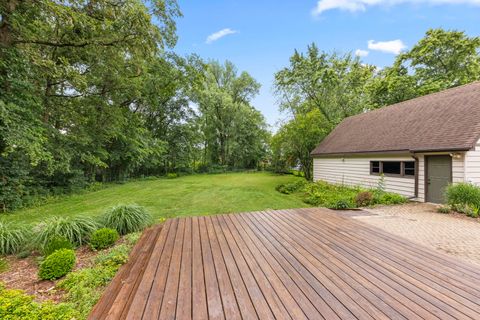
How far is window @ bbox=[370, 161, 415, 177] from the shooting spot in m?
7.97

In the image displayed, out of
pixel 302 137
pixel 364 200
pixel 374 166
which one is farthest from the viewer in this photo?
pixel 302 137

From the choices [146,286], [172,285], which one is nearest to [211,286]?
[172,285]

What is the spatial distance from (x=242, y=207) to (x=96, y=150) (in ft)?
31.1

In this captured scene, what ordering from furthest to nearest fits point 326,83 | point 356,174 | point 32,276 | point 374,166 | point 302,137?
point 326,83 < point 302,137 < point 356,174 < point 374,166 < point 32,276

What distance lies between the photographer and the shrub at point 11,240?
389 cm

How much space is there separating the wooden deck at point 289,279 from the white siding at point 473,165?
4.74m

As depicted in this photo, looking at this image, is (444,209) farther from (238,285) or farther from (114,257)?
(114,257)

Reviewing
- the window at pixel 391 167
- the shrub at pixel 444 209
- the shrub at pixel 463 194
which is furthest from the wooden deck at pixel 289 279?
the window at pixel 391 167

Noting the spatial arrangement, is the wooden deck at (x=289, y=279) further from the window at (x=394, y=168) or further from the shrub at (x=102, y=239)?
the window at (x=394, y=168)

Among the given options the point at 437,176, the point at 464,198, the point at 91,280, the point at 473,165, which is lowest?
the point at 91,280

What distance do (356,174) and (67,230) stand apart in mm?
10979

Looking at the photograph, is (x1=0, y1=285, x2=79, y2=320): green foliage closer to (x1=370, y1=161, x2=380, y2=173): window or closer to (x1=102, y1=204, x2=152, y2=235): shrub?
(x1=102, y1=204, x2=152, y2=235): shrub

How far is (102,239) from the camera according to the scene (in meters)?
3.95

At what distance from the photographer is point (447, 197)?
245 inches
